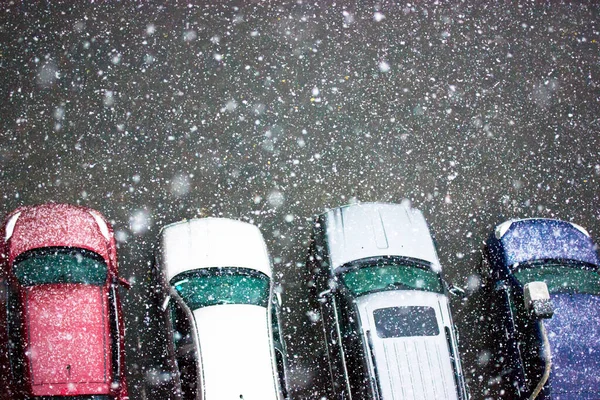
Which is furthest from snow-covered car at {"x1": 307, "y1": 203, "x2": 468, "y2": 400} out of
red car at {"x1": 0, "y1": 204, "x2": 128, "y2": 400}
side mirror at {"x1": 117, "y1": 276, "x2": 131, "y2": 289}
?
red car at {"x1": 0, "y1": 204, "x2": 128, "y2": 400}

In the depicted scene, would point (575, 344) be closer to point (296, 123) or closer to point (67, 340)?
point (296, 123)

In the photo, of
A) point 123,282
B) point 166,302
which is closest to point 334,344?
point 166,302

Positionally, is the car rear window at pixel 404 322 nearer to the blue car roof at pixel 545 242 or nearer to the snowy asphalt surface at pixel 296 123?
the snowy asphalt surface at pixel 296 123

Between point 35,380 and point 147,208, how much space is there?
7.22ft

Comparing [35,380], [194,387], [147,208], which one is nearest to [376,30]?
[147,208]

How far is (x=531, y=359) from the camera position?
20.9 feet

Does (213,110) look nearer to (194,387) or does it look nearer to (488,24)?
(194,387)

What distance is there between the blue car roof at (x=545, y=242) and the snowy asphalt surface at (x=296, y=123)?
762 mm

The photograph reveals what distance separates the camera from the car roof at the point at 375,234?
6.32 m

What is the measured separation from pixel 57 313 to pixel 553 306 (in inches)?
179

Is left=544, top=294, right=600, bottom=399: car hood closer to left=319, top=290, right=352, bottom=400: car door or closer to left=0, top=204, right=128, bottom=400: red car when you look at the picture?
left=319, top=290, right=352, bottom=400: car door

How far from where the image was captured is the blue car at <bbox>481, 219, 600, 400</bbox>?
20.3 feet

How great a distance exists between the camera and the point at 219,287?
5969mm

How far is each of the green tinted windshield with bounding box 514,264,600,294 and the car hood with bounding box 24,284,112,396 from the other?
401 centimetres
